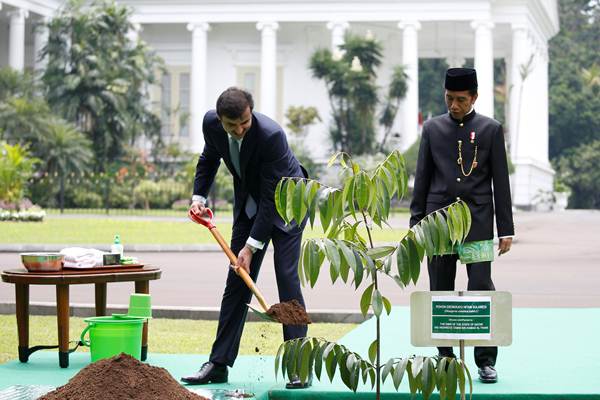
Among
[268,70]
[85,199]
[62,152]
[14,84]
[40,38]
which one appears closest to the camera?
[62,152]

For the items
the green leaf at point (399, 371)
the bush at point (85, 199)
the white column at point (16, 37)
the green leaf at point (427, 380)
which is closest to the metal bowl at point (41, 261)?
the green leaf at point (399, 371)

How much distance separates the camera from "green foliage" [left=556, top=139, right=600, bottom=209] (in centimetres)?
7025

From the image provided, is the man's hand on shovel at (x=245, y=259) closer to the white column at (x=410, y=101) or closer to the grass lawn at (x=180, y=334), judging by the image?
the grass lawn at (x=180, y=334)

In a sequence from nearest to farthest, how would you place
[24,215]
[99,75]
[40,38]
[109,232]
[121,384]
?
[121,384] < [109,232] < [24,215] < [99,75] < [40,38]

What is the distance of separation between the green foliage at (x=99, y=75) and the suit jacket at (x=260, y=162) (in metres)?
35.5

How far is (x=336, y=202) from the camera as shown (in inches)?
221

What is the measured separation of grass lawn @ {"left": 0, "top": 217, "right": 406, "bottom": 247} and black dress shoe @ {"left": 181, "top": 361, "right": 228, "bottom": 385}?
14.4 m

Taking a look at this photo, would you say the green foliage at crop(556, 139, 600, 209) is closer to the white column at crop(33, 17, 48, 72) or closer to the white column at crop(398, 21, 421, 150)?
the white column at crop(398, 21, 421, 150)

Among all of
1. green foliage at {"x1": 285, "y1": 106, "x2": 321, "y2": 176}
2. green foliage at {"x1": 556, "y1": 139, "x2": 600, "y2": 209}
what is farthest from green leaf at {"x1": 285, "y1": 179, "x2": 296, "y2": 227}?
green foliage at {"x1": 556, "y1": 139, "x2": 600, "y2": 209}

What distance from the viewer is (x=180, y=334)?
10539 millimetres

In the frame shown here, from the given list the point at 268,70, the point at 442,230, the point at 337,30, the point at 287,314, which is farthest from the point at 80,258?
the point at 337,30

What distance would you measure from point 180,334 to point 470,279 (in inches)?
138

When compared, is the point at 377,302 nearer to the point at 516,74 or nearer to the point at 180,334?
the point at 180,334

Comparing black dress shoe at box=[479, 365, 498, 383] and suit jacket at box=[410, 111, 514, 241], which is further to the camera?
suit jacket at box=[410, 111, 514, 241]
